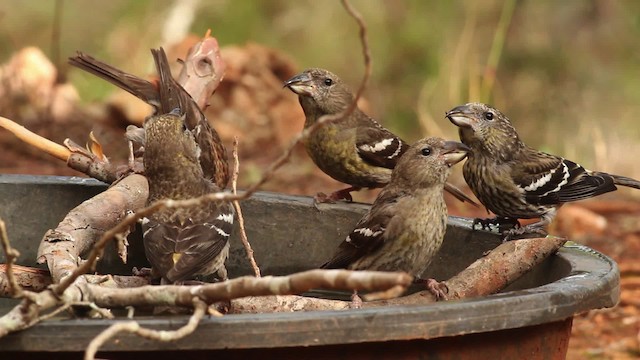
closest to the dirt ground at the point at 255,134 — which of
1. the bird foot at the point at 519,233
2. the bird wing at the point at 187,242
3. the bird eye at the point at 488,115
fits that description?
the bird eye at the point at 488,115

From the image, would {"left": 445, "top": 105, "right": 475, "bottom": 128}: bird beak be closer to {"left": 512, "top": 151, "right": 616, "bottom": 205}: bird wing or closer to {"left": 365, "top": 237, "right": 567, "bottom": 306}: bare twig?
{"left": 512, "top": 151, "right": 616, "bottom": 205}: bird wing

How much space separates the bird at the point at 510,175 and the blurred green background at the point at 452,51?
14.0 ft

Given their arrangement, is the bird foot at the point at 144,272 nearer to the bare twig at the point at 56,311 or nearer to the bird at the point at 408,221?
the bird at the point at 408,221

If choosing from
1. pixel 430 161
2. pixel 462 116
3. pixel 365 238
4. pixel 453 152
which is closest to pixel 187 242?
pixel 365 238

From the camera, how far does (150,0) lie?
42.8 ft

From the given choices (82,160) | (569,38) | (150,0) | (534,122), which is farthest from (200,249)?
(150,0)

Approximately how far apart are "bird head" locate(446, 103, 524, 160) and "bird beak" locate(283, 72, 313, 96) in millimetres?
1161

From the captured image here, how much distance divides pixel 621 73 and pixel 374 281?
380 inches

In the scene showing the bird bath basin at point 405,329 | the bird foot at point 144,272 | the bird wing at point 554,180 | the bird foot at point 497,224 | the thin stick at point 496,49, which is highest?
the thin stick at point 496,49

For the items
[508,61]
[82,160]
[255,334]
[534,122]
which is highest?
[508,61]

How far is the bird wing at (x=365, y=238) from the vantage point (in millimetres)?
4742

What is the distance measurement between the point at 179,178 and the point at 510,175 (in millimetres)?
1736

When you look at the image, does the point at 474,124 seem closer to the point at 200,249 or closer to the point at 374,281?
the point at 200,249

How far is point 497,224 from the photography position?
18.9ft
